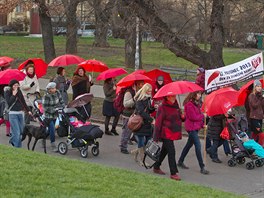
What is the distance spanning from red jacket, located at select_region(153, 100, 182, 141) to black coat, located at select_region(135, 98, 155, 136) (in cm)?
111

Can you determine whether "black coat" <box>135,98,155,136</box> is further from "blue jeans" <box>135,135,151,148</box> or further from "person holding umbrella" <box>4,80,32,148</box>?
"person holding umbrella" <box>4,80,32,148</box>

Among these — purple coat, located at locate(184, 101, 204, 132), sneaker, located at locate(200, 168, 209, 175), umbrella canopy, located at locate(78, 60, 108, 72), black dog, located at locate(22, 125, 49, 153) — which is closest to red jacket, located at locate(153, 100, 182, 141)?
purple coat, located at locate(184, 101, 204, 132)

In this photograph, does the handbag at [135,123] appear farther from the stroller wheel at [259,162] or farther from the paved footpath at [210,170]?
the stroller wheel at [259,162]

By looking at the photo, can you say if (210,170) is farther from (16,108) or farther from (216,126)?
(16,108)

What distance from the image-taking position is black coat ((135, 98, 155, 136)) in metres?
12.1

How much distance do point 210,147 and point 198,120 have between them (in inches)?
69.0

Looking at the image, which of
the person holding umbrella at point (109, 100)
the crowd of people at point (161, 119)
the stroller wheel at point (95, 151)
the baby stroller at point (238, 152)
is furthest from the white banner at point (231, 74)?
the person holding umbrella at point (109, 100)

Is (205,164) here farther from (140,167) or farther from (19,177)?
(19,177)

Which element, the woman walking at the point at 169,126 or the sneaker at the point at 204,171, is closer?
the woman walking at the point at 169,126

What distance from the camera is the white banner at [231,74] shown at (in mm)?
12539

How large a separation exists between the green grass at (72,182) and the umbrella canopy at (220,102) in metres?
2.81

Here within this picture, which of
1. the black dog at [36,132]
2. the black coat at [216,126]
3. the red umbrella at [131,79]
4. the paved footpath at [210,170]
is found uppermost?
the red umbrella at [131,79]

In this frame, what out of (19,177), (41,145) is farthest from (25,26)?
(19,177)

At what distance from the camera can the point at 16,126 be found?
12695 millimetres
